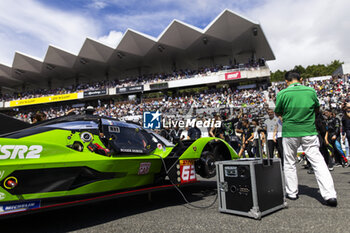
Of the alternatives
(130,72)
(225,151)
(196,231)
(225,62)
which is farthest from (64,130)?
(130,72)

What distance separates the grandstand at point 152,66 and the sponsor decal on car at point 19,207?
28.0 metres

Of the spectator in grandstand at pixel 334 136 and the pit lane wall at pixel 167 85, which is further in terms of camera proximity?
the pit lane wall at pixel 167 85

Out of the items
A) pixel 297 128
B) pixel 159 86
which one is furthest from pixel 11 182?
pixel 159 86

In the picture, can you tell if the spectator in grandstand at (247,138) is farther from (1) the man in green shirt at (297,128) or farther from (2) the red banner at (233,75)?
(2) the red banner at (233,75)

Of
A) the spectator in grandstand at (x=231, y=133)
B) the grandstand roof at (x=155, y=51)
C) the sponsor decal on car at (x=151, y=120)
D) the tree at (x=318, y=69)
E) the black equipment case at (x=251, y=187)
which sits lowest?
the black equipment case at (x=251, y=187)

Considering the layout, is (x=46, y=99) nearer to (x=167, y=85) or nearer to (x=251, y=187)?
(x=167, y=85)

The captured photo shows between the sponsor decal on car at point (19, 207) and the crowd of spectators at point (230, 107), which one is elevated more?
the crowd of spectators at point (230, 107)

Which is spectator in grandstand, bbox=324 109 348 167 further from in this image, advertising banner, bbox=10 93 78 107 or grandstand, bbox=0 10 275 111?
advertising banner, bbox=10 93 78 107

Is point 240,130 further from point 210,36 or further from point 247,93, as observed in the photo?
point 210,36

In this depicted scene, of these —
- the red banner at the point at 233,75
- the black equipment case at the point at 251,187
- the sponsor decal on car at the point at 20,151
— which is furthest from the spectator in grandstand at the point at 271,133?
the red banner at the point at 233,75

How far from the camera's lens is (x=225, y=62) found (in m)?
34.2

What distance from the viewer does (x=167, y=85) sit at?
109 feet

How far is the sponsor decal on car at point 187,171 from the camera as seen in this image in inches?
130

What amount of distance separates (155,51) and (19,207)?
32.9m
